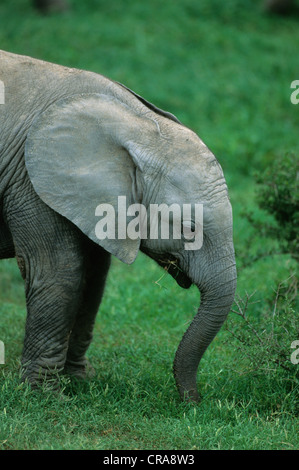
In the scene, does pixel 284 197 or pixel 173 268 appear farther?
pixel 284 197

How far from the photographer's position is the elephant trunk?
17.7ft

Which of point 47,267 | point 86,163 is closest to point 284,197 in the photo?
point 86,163

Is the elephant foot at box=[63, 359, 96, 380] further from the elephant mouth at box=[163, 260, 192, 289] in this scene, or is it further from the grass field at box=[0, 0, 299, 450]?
the elephant mouth at box=[163, 260, 192, 289]

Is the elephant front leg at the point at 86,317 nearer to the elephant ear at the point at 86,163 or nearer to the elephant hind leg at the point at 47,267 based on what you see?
the elephant hind leg at the point at 47,267

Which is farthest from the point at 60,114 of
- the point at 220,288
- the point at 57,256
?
the point at 220,288

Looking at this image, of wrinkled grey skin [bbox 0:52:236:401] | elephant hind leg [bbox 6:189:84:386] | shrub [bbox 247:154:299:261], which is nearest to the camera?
wrinkled grey skin [bbox 0:52:236:401]

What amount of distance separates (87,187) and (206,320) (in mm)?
1195

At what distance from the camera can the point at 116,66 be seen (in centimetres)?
1490

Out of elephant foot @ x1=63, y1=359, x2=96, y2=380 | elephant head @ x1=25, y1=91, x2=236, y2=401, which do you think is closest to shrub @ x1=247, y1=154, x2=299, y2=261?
elephant head @ x1=25, y1=91, x2=236, y2=401

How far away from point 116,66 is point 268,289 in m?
7.93

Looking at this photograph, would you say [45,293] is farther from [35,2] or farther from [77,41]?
[35,2]

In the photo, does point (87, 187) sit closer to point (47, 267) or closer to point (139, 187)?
point (139, 187)

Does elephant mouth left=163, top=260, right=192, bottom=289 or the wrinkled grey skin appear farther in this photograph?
elephant mouth left=163, top=260, right=192, bottom=289

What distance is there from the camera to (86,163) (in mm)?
5477
